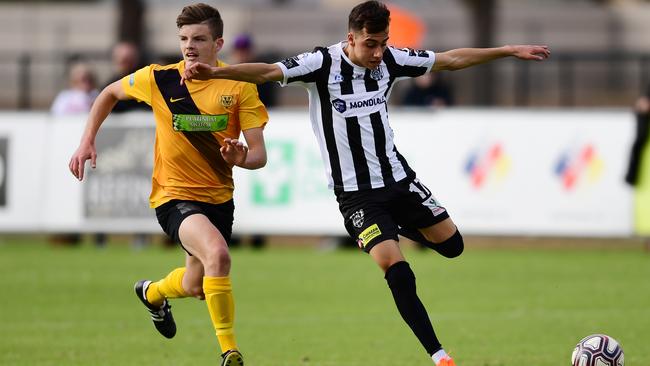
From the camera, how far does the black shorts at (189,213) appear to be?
8125 mm

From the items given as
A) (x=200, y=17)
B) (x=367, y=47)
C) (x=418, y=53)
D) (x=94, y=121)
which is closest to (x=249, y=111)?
(x=200, y=17)

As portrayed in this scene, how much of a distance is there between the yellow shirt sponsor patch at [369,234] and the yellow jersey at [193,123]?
969 millimetres

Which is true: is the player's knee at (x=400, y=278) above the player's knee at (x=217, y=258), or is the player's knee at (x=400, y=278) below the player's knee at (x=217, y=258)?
below

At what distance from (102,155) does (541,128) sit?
5777mm

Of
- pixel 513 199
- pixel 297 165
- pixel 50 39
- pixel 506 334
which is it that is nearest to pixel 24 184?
pixel 297 165

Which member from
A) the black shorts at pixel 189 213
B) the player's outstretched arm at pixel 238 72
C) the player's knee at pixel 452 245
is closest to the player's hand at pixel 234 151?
the player's outstretched arm at pixel 238 72

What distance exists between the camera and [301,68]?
7719 millimetres

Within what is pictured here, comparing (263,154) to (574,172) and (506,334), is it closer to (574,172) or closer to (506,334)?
(506,334)

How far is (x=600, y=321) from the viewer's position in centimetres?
1055

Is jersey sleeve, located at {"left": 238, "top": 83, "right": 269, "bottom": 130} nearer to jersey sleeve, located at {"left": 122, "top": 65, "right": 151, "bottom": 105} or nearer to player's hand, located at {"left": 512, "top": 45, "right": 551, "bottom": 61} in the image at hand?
jersey sleeve, located at {"left": 122, "top": 65, "right": 151, "bottom": 105}

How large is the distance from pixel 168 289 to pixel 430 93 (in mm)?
9686

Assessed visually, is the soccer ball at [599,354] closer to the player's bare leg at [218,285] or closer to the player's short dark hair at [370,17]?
the player's bare leg at [218,285]

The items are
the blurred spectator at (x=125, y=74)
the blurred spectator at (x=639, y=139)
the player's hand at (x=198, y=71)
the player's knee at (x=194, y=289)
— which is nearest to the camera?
the player's hand at (x=198, y=71)

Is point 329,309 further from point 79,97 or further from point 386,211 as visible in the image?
point 79,97
